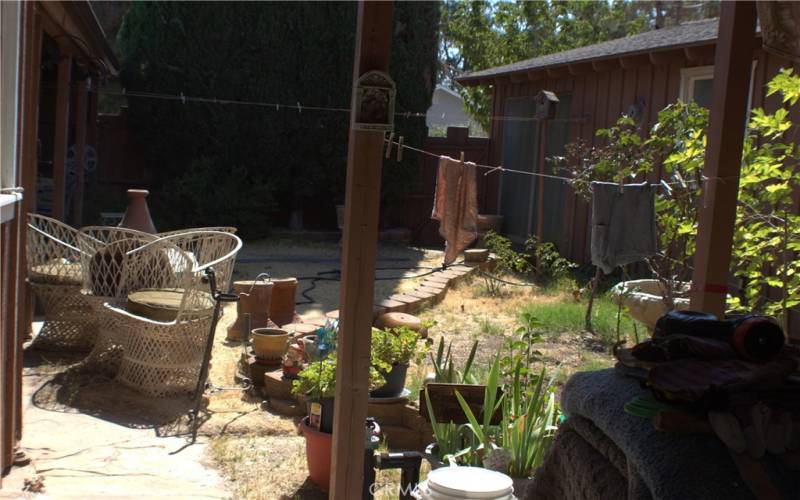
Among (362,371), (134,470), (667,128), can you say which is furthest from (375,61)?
(667,128)

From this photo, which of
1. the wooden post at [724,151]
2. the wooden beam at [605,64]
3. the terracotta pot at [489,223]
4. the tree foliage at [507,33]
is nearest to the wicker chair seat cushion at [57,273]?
the wooden post at [724,151]

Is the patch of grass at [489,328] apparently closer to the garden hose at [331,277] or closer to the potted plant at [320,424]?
the garden hose at [331,277]

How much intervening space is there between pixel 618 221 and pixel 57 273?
3.82 metres

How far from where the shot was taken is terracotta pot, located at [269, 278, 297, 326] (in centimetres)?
645

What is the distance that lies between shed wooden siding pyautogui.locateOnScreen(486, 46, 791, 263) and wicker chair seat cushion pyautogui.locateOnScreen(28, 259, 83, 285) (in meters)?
5.44

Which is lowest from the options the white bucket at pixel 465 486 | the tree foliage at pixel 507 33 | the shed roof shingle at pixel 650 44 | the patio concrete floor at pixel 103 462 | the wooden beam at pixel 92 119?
the patio concrete floor at pixel 103 462

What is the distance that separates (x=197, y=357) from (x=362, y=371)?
2.81 meters

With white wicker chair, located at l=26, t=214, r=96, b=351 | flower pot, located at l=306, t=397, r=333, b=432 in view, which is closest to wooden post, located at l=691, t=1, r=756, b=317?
flower pot, located at l=306, t=397, r=333, b=432

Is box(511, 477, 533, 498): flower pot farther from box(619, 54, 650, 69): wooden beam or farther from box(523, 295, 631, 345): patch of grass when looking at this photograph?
box(619, 54, 650, 69): wooden beam

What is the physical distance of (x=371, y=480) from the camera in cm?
289

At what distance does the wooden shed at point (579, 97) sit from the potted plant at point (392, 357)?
4.32 meters

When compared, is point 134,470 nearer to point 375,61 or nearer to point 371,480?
point 371,480

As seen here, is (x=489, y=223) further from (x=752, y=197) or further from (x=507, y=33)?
(x=507, y=33)

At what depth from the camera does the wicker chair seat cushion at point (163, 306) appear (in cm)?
508
